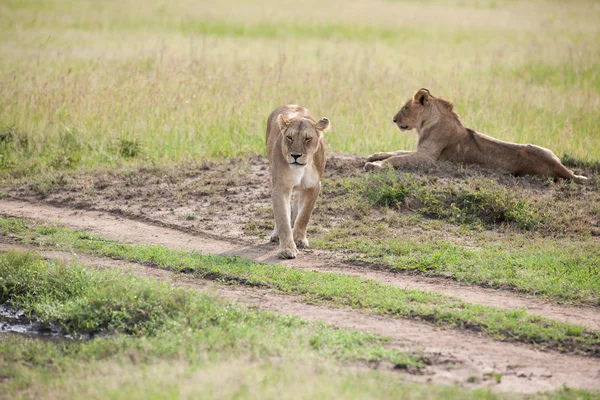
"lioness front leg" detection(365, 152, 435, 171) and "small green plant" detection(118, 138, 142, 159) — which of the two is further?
"small green plant" detection(118, 138, 142, 159)

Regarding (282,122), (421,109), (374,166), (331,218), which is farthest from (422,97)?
(282,122)

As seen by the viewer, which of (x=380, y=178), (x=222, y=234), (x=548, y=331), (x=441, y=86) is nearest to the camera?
(x=548, y=331)

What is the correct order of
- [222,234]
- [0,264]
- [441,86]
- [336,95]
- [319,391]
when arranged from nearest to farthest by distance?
[319,391], [0,264], [222,234], [336,95], [441,86]

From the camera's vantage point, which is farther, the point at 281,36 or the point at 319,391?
the point at 281,36

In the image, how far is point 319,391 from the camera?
447 cm

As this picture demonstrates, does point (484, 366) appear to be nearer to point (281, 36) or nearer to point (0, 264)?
point (0, 264)

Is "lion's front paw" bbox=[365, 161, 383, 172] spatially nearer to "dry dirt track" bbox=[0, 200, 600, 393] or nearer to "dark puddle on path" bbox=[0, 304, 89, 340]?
"dry dirt track" bbox=[0, 200, 600, 393]

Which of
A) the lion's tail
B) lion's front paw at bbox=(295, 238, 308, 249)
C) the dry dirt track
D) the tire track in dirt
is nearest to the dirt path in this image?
the dry dirt track

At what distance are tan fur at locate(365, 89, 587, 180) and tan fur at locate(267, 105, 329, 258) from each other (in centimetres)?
233

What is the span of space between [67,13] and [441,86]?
16.8 metres

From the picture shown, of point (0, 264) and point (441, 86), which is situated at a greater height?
point (441, 86)

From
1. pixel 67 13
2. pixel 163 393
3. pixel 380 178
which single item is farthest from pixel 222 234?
pixel 67 13

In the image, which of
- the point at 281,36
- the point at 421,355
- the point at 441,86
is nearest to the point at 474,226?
the point at 421,355

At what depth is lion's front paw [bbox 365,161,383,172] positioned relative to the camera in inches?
408
